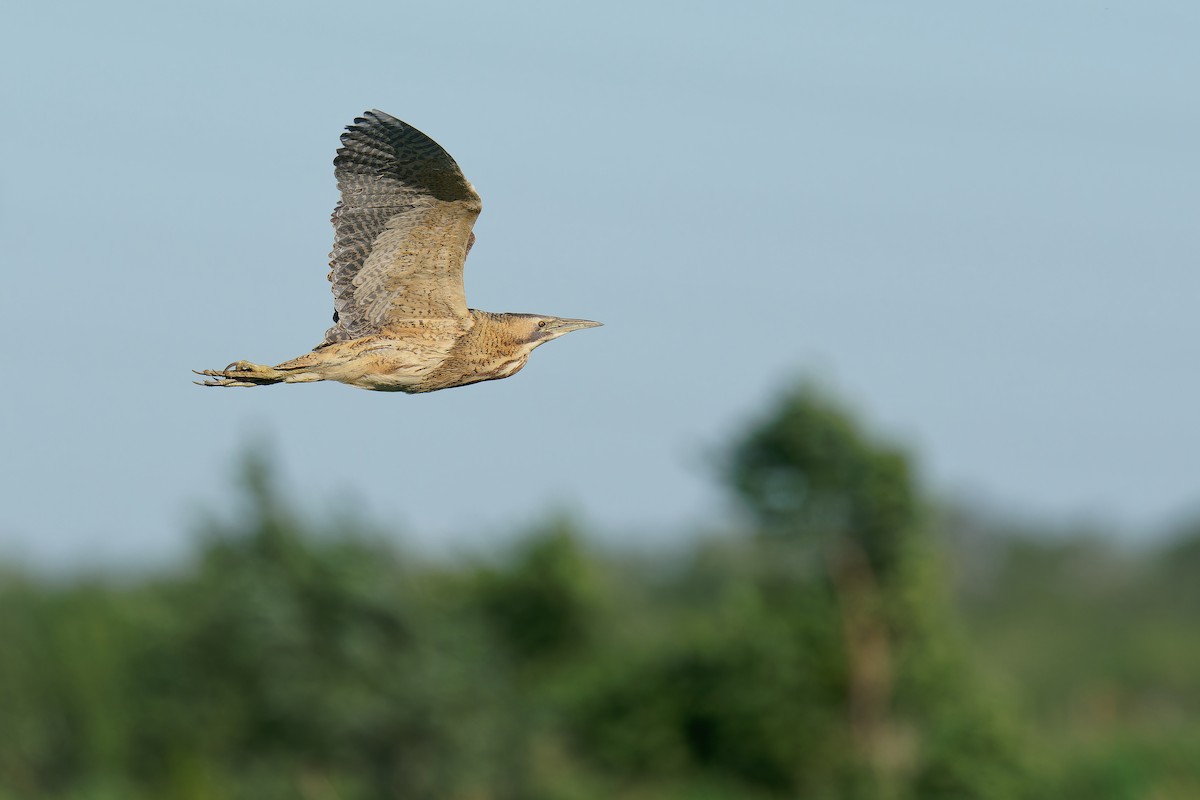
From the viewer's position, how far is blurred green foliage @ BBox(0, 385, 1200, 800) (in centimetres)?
2650

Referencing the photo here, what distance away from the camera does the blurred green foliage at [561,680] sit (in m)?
26.5

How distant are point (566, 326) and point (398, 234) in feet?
2.33

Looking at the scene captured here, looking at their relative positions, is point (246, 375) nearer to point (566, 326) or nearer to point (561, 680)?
point (566, 326)

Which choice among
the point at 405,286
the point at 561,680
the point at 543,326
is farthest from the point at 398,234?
the point at 561,680

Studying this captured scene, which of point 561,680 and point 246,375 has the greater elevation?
point 246,375

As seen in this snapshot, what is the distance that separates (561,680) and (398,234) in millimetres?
23510

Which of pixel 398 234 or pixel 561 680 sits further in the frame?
pixel 561 680

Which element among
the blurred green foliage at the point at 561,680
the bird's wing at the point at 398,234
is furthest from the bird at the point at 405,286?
the blurred green foliage at the point at 561,680

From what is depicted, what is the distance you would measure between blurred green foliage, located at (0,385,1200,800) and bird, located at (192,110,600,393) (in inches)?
768

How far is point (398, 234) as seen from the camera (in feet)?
22.2

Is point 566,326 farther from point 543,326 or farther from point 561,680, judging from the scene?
point 561,680

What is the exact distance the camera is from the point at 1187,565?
51000 millimetres

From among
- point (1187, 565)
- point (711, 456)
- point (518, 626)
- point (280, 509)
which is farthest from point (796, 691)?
point (1187, 565)

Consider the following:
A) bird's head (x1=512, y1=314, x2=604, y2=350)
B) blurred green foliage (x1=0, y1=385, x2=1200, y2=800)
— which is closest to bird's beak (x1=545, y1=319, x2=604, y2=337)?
bird's head (x1=512, y1=314, x2=604, y2=350)
